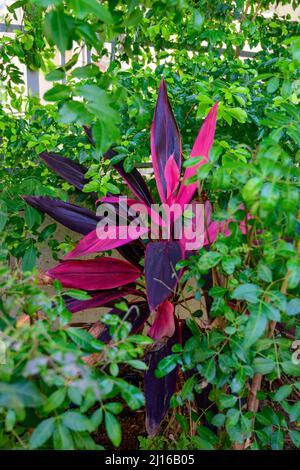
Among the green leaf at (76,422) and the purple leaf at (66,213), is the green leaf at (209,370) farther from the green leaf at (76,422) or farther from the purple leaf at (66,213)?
the purple leaf at (66,213)

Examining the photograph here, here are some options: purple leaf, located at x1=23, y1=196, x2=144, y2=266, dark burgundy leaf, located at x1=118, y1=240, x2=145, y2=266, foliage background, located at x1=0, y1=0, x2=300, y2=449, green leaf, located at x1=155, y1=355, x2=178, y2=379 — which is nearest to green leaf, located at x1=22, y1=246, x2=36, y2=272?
foliage background, located at x1=0, y1=0, x2=300, y2=449

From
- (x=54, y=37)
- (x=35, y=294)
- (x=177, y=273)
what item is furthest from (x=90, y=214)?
(x=54, y=37)

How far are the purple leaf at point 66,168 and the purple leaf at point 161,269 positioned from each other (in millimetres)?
500

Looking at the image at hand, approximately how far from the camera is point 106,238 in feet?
5.05

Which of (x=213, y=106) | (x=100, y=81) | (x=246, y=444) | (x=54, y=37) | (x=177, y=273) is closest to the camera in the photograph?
(x=54, y=37)

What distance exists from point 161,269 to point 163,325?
0.18m

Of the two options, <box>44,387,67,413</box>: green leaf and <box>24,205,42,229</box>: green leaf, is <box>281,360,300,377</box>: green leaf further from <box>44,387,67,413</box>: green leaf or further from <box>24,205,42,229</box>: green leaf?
<box>24,205,42,229</box>: green leaf

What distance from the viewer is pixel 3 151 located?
80.2 inches

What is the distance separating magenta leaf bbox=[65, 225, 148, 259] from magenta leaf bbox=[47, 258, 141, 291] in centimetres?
5

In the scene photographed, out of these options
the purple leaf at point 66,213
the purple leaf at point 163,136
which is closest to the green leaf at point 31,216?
the purple leaf at point 66,213

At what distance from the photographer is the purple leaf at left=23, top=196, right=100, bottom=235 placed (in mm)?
1604

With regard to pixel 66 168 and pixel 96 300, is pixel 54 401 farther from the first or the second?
pixel 66 168
